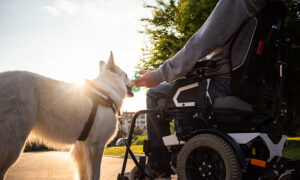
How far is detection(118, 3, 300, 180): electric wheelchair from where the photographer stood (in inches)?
63.1

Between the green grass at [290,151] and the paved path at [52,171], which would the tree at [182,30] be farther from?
the paved path at [52,171]

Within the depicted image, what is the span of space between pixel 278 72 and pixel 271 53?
0.29 m

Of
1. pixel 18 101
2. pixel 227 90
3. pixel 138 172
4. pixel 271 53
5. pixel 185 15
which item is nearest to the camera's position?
pixel 271 53

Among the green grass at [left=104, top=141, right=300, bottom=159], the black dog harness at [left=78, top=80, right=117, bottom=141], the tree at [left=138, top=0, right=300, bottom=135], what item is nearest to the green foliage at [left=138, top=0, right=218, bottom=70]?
the tree at [left=138, top=0, right=300, bottom=135]

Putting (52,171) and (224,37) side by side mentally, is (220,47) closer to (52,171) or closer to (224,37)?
(224,37)

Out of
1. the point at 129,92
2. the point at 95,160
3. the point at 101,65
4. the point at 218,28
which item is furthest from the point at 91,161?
the point at 218,28

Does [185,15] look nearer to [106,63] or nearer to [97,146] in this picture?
[106,63]

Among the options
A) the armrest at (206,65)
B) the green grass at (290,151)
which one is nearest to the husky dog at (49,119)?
the armrest at (206,65)

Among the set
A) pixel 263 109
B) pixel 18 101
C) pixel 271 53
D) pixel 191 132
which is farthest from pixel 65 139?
pixel 271 53

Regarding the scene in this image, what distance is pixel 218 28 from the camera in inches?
70.9

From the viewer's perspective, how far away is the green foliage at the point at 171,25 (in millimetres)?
11219

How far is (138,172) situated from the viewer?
229 centimetres

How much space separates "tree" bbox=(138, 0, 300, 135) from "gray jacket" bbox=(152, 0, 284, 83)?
385 inches

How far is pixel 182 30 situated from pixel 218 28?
10680 mm
